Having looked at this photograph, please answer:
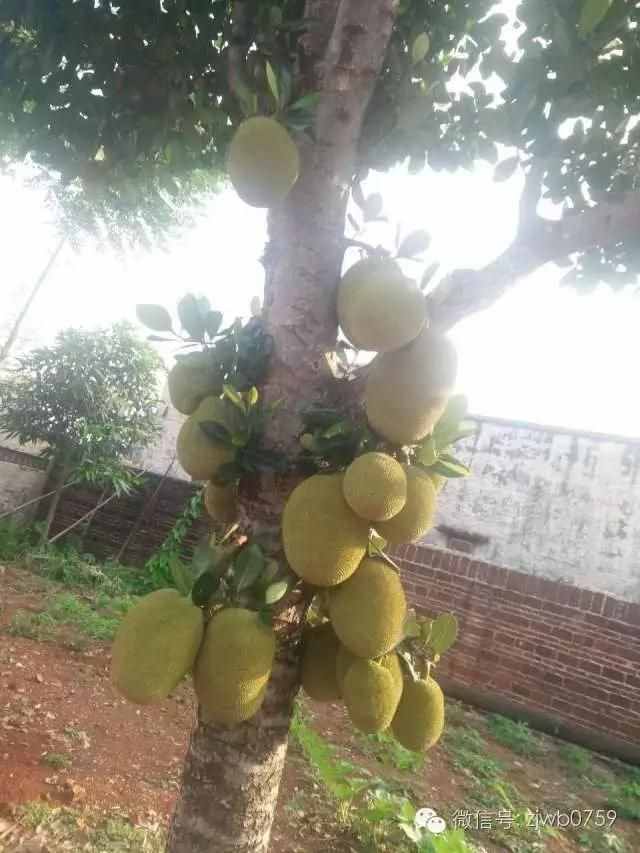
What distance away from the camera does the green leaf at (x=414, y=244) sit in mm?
1361

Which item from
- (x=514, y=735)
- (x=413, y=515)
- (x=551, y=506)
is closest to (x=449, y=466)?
(x=413, y=515)

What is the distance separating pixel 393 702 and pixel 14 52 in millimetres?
2429

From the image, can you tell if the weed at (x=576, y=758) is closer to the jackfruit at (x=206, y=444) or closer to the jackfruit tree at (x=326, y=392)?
the jackfruit tree at (x=326, y=392)

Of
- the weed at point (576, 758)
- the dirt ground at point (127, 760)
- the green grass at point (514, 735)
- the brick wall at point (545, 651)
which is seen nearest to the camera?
the dirt ground at point (127, 760)

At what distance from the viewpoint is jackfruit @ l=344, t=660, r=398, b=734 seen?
1204 millimetres

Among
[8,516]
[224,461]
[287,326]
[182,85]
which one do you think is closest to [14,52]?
[182,85]

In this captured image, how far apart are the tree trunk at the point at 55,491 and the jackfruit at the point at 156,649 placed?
7.02 meters

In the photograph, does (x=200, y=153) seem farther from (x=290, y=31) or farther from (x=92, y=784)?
(x=92, y=784)

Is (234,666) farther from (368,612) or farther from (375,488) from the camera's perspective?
(375,488)

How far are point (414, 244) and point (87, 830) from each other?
7.48ft

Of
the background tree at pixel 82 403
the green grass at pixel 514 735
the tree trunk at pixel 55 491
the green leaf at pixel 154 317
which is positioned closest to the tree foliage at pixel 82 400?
the background tree at pixel 82 403

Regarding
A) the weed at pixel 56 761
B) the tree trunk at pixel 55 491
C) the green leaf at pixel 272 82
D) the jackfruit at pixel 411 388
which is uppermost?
the green leaf at pixel 272 82

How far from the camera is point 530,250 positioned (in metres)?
1.37

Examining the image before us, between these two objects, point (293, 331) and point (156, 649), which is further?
point (293, 331)
